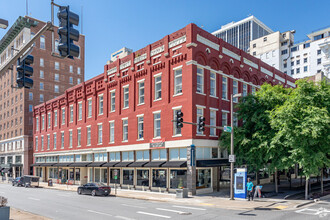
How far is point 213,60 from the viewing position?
107 feet

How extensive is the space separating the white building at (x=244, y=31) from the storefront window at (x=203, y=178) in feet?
454

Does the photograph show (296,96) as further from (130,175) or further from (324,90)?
(130,175)

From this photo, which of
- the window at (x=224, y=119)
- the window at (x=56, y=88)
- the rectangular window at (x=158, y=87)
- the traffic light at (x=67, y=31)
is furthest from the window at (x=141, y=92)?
the window at (x=56, y=88)

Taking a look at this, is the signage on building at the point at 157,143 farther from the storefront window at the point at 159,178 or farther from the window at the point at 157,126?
the storefront window at the point at 159,178

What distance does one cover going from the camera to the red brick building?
2981 cm

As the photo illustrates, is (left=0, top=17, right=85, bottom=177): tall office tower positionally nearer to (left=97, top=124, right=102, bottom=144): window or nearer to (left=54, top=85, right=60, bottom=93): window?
(left=54, top=85, right=60, bottom=93): window

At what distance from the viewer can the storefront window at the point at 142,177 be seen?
111 feet

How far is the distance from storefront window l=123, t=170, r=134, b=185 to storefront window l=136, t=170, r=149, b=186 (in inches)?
51.0

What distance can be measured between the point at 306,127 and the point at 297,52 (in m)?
83.5

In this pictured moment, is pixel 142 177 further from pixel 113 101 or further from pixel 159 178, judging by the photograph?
pixel 113 101

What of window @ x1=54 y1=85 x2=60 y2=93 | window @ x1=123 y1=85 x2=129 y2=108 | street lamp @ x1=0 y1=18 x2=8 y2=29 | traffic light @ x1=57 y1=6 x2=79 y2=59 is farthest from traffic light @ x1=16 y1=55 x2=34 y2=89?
window @ x1=54 y1=85 x2=60 y2=93

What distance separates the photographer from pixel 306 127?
2344 centimetres

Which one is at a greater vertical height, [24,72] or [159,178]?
[24,72]

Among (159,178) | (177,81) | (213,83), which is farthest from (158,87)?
(159,178)
